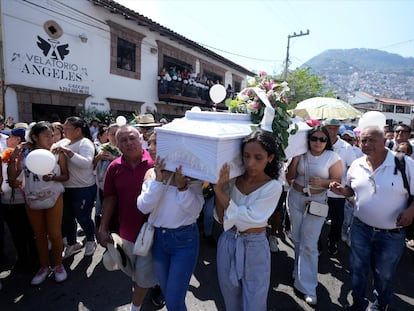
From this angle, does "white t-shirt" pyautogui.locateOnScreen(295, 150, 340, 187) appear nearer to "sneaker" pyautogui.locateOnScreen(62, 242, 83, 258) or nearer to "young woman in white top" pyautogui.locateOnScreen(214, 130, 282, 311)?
"young woman in white top" pyautogui.locateOnScreen(214, 130, 282, 311)

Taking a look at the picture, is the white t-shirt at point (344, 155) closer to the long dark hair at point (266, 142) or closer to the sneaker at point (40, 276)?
the long dark hair at point (266, 142)

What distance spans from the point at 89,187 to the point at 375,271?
353cm

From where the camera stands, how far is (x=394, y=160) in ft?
7.84

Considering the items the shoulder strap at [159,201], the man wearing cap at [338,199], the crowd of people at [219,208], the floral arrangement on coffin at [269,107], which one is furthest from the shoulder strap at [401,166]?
the shoulder strap at [159,201]

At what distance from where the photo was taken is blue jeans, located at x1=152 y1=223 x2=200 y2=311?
200cm

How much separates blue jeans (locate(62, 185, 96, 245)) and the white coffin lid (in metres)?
2.35

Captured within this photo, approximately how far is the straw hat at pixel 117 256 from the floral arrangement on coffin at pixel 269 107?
148 centimetres

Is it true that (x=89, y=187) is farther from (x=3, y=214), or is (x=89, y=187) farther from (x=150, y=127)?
(x=150, y=127)

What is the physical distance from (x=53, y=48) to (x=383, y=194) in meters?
10.00

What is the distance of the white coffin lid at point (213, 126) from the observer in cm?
160

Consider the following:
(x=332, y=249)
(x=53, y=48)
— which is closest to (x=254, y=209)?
(x=332, y=249)

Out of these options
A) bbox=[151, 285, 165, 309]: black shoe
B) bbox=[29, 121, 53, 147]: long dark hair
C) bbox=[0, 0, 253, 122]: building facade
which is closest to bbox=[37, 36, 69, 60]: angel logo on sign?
bbox=[0, 0, 253, 122]: building facade

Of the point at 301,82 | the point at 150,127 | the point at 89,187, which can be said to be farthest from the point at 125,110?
the point at 301,82

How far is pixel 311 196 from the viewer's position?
9.54ft
